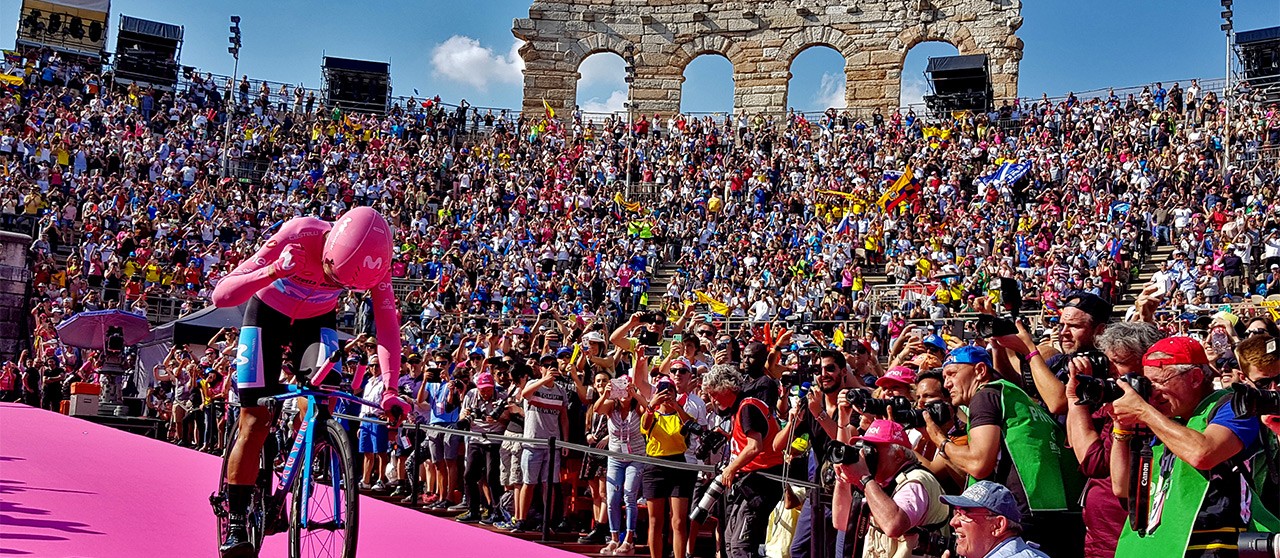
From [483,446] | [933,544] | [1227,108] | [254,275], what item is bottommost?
[483,446]

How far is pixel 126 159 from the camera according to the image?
29.2m

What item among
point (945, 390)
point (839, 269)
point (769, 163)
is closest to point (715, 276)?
point (839, 269)

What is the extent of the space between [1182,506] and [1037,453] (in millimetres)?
921

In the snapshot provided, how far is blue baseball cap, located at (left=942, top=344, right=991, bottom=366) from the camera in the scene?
5.39 metres

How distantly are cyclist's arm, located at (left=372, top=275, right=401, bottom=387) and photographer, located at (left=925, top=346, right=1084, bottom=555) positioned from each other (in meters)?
2.63

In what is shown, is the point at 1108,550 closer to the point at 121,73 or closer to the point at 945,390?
the point at 945,390

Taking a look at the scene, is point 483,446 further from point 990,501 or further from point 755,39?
point 755,39

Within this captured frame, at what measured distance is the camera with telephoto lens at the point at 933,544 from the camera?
490 centimetres

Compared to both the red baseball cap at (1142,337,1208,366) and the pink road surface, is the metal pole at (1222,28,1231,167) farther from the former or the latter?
the red baseball cap at (1142,337,1208,366)

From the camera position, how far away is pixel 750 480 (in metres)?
6.71

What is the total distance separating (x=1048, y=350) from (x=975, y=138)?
1015 inches

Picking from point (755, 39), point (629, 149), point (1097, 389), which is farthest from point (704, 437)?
point (755, 39)

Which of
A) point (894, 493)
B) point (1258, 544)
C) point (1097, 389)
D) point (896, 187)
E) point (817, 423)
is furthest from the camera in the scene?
point (896, 187)

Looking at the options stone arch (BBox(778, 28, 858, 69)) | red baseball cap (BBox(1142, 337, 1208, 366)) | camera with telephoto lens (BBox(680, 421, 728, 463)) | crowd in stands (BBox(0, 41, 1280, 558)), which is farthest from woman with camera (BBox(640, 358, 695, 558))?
stone arch (BBox(778, 28, 858, 69))
